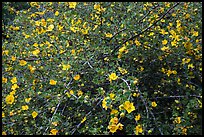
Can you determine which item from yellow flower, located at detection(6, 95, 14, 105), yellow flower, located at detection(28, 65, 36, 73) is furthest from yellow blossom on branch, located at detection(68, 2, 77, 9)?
yellow flower, located at detection(6, 95, 14, 105)

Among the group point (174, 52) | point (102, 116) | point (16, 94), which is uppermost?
point (174, 52)

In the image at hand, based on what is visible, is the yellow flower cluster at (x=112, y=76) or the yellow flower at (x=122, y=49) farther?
the yellow flower at (x=122, y=49)

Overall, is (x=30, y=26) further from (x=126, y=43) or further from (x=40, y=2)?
(x=126, y=43)

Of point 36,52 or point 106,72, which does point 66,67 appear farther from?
point 36,52

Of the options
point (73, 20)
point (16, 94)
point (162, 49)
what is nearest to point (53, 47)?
point (73, 20)

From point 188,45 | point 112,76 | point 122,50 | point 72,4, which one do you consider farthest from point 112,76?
point 72,4

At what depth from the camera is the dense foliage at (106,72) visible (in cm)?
189

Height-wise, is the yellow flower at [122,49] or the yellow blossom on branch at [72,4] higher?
the yellow blossom on branch at [72,4]

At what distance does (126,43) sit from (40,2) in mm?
1301

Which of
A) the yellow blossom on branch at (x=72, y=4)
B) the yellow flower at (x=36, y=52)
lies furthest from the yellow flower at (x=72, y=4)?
the yellow flower at (x=36, y=52)

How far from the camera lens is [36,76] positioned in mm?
2180

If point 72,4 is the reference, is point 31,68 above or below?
below

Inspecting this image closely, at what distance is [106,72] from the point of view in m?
1.88

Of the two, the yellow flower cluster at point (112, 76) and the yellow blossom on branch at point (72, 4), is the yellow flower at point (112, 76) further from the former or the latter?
the yellow blossom on branch at point (72, 4)
